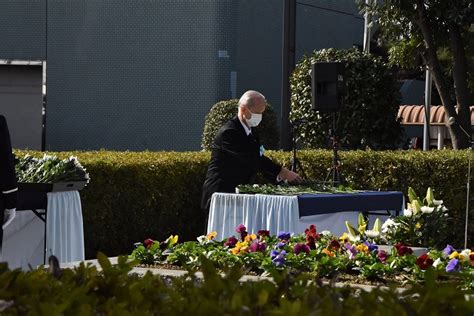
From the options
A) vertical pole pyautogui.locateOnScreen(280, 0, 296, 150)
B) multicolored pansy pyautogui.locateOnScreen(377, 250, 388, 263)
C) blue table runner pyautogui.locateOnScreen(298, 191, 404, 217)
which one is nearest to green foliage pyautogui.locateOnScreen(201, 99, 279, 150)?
vertical pole pyautogui.locateOnScreen(280, 0, 296, 150)

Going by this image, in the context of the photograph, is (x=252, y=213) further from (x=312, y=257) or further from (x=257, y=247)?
(x=312, y=257)

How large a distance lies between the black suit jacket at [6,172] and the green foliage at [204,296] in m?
4.33

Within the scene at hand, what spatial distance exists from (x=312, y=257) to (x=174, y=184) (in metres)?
6.88

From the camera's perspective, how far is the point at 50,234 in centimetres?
958

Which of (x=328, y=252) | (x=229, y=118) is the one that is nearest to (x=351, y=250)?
(x=328, y=252)

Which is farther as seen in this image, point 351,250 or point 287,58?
point 287,58

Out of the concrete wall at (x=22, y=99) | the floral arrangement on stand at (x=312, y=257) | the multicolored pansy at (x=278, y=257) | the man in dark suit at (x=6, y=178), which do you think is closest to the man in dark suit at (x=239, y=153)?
the floral arrangement on stand at (x=312, y=257)

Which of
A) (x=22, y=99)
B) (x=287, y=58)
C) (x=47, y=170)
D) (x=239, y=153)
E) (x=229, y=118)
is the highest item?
(x=287, y=58)

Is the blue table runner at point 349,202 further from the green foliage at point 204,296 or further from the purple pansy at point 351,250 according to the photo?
the green foliage at point 204,296

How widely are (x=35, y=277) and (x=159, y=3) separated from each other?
27176 mm

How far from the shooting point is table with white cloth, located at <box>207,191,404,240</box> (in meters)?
10.3

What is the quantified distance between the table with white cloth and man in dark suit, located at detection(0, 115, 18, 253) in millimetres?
2907

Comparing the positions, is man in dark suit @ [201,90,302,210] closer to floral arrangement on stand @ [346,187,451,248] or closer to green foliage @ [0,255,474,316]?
floral arrangement on stand @ [346,187,451,248]

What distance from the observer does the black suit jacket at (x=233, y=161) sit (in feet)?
35.8
